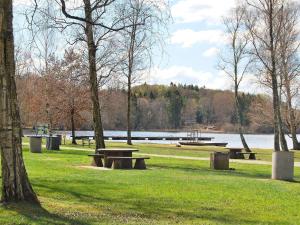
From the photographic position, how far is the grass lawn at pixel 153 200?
918cm

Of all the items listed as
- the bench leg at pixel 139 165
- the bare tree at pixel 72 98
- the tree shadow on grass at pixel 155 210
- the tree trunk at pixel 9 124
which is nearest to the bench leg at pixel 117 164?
the bench leg at pixel 139 165

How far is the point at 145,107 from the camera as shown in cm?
14850

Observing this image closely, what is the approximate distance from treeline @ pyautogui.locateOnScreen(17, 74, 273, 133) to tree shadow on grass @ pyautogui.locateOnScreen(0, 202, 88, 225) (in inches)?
1587

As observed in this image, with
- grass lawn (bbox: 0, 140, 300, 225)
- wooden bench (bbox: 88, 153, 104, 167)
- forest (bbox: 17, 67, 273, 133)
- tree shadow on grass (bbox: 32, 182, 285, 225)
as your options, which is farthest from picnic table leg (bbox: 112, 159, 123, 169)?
forest (bbox: 17, 67, 273, 133)

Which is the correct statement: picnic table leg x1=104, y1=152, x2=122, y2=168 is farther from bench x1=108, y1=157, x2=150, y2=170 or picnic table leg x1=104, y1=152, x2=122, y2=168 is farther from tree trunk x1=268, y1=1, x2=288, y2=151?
tree trunk x1=268, y1=1, x2=288, y2=151

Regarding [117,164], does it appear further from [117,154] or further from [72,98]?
[72,98]

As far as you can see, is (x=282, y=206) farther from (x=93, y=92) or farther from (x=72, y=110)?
(x=72, y=110)

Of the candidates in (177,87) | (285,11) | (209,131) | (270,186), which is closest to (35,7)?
(270,186)

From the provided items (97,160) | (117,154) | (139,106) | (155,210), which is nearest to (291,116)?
(117,154)

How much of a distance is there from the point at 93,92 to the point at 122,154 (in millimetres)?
3486

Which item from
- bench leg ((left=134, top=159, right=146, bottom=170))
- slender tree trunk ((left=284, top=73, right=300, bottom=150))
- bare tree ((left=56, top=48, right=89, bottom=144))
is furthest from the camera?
bare tree ((left=56, top=48, right=89, bottom=144))

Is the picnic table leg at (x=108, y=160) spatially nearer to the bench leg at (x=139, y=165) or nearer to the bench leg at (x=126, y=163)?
the bench leg at (x=126, y=163)

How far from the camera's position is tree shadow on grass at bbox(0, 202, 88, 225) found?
27.9 feet

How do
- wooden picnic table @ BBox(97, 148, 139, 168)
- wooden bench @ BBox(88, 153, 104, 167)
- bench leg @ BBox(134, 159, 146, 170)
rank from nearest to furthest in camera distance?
bench leg @ BBox(134, 159, 146, 170)
wooden picnic table @ BBox(97, 148, 139, 168)
wooden bench @ BBox(88, 153, 104, 167)
